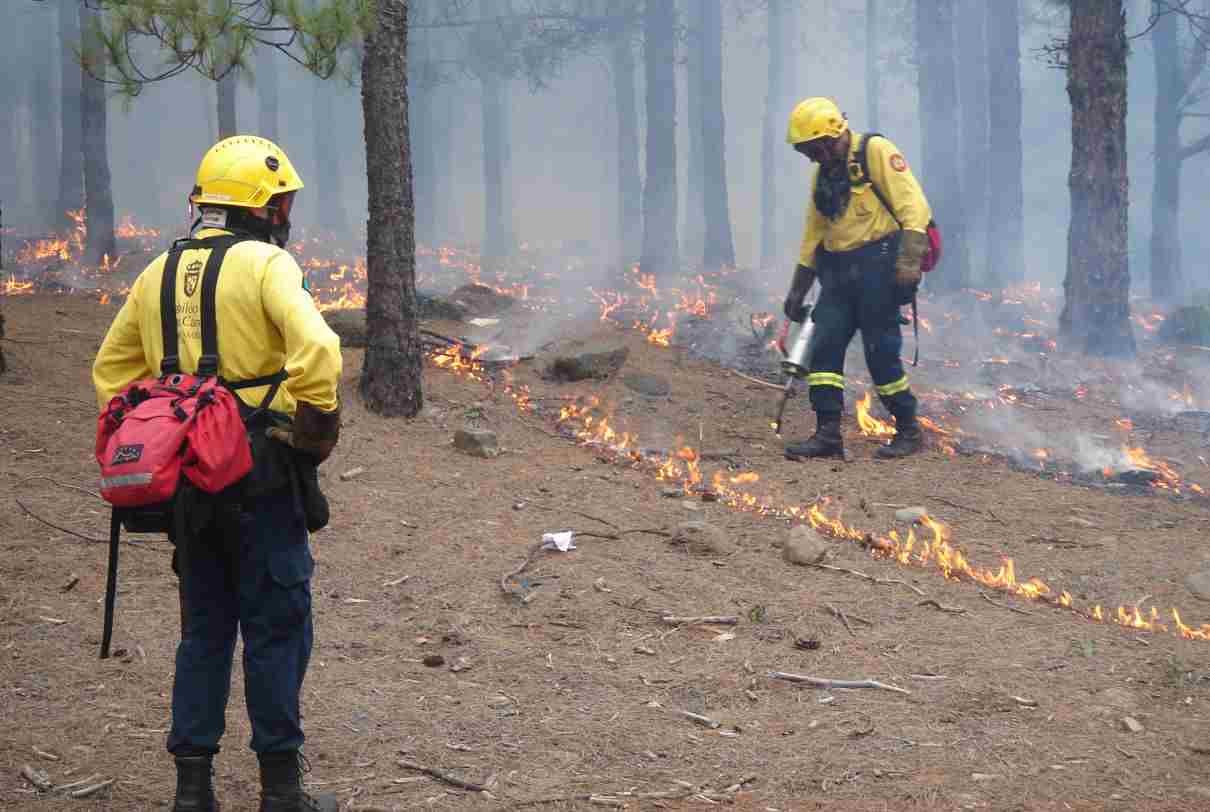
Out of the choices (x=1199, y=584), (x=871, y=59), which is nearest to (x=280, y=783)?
(x=1199, y=584)

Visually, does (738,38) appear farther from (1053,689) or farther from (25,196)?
(1053,689)

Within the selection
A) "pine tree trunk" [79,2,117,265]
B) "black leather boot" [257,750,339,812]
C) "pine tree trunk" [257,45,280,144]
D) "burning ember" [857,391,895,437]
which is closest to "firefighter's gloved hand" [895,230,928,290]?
"burning ember" [857,391,895,437]

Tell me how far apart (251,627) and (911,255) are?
20.1ft

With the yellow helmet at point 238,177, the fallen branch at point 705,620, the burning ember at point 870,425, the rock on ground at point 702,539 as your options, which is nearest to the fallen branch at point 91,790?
the yellow helmet at point 238,177

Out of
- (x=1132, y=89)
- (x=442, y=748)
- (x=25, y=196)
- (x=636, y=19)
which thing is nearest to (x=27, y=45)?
A: (x=25, y=196)

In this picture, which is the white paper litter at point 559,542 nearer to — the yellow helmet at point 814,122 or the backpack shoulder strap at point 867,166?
the yellow helmet at point 814,122

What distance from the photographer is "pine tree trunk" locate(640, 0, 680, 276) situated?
2178 cm

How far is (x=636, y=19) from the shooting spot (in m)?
25.5

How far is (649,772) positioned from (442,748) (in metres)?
0.81

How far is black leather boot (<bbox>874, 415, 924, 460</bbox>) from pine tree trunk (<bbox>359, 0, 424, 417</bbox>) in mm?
3768

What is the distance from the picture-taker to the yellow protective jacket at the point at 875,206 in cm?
832

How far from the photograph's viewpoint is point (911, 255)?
8.26m

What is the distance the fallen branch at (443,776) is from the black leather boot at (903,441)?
5407mm

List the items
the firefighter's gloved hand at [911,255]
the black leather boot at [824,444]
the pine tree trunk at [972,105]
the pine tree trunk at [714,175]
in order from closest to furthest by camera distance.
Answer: the firefighter's gloved hand at [911,255] < the black leather boot at [824,444] < the pine tree trunk at [972,105] < the pine tree trunk at [714,175]
